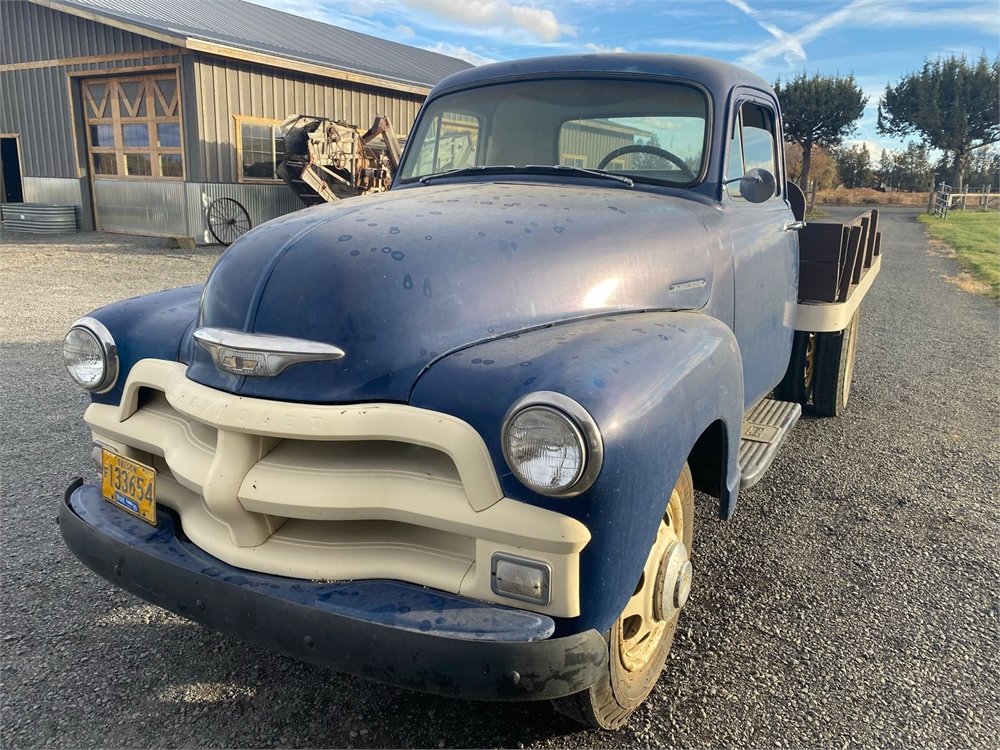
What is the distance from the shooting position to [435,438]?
1873 millimetres

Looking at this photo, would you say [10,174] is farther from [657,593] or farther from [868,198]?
[868,198]

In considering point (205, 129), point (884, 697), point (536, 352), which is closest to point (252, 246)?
point (536, 352)

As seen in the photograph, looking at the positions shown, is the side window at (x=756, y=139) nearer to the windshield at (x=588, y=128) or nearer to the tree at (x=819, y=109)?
the windshield at (x=588, y=128)

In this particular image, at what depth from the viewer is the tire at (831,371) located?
5.12 meters

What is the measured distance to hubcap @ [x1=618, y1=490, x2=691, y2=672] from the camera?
7.36 feet

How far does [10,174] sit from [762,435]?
2240 centimetres

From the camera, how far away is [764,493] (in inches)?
162

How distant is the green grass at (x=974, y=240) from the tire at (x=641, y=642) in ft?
37.7

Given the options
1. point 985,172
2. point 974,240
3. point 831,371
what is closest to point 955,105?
point 985,172

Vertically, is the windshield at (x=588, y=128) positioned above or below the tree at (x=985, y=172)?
below

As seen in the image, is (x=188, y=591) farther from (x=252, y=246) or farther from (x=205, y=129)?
(x=205, y=129)

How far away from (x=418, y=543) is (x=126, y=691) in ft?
3.92

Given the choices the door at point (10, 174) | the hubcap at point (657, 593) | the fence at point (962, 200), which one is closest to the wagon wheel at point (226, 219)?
the door at point (10, 174)

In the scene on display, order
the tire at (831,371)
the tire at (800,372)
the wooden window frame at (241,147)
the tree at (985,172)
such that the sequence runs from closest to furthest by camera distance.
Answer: the tire at (800,372) → the tire at (831,371) → the wooden window frame at (241,147) → the tree at (985,172)
